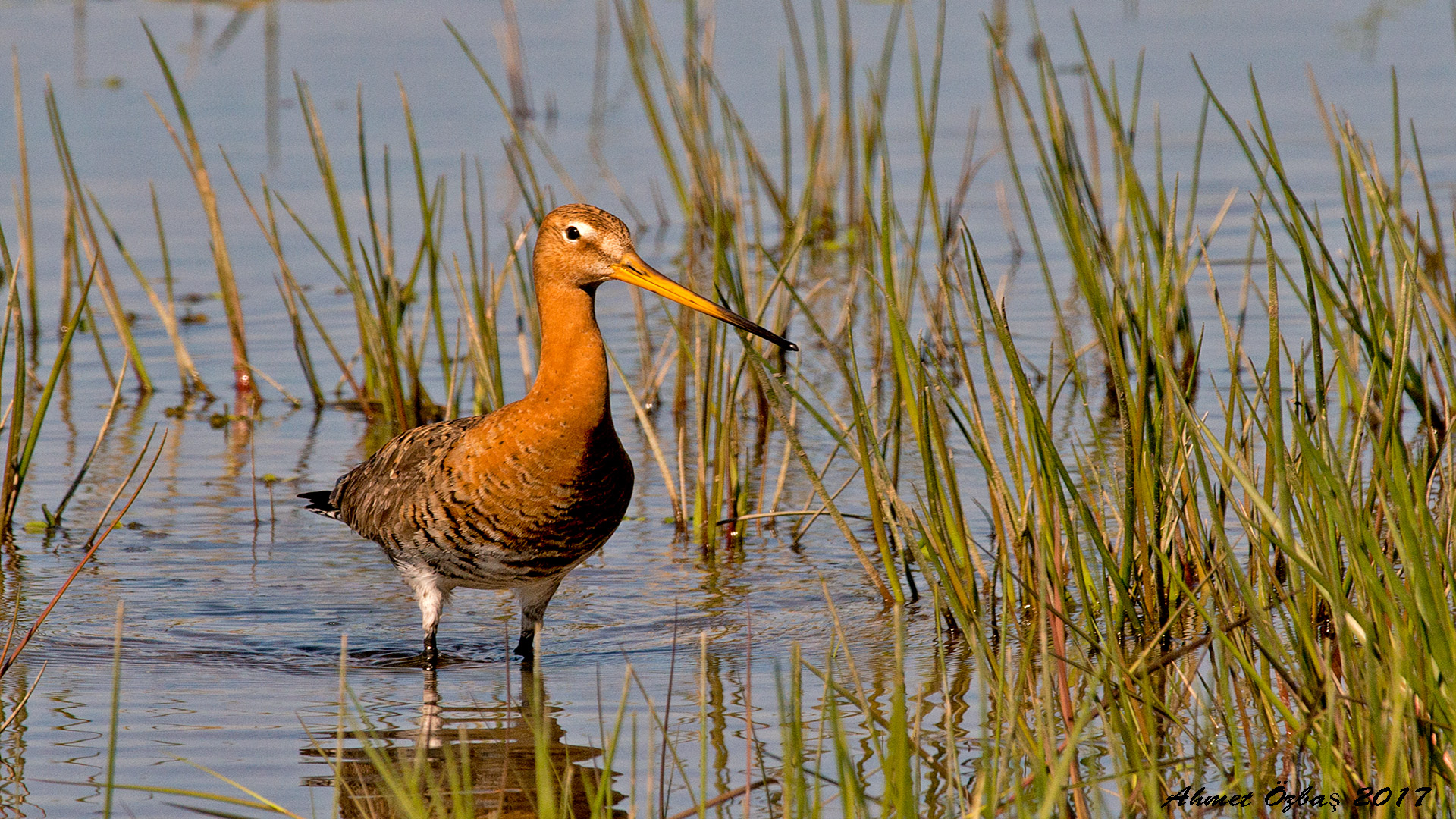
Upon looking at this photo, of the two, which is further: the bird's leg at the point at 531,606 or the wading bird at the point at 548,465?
the bird's leg at the point at 531,606

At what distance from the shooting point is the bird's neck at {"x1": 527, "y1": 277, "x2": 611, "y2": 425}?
16.2ft

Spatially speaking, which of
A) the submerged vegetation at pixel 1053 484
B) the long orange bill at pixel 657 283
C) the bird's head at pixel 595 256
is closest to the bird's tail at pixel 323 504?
the submerged vegetation at pixel 1053 484

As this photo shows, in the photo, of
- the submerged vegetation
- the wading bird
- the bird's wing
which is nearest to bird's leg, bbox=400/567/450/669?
the wading bird

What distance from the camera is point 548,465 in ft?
16.0

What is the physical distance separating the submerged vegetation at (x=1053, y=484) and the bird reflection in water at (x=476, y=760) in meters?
0.03

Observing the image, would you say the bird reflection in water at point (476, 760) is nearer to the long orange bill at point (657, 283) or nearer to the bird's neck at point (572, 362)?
the bird's neck at point (572, 362)

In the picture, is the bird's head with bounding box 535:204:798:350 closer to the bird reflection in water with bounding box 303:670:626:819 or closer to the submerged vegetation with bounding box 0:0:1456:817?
the submerged vegetation with bounding box 0:0:1456:817

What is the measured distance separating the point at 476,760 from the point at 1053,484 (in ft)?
5.02

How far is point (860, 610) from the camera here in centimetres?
540

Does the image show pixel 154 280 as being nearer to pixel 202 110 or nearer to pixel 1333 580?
pixel 202 110

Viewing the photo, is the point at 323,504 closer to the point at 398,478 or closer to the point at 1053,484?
the point at 398,478

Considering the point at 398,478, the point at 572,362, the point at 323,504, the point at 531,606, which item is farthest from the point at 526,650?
the point at 323,504

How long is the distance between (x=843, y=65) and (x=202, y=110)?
16.7 feet

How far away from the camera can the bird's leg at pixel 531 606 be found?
5195mm
